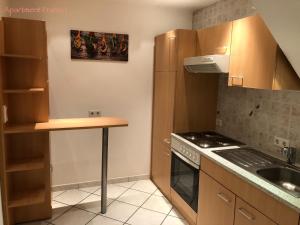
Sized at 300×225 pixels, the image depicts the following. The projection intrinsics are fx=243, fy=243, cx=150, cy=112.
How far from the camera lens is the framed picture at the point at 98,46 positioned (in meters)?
2.92

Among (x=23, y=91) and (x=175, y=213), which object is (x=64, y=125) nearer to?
(x=23, y=91)

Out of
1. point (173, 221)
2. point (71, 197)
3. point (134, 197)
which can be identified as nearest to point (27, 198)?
point (71, 197)

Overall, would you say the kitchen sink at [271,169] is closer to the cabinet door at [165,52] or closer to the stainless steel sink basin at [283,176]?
the stainless steel sink basin at [283,176]

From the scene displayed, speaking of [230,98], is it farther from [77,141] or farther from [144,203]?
[77,141]

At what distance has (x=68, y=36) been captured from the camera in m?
2.88

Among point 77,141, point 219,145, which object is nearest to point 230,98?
point 219,145

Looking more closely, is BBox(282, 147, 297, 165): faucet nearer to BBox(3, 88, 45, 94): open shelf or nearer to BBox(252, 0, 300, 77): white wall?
BBox(252, 0, 300, 77): white wall

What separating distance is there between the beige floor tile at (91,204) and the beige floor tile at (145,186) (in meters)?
0.48

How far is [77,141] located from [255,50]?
232 centimetres

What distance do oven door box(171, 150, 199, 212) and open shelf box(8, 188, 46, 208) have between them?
1382 millimetres

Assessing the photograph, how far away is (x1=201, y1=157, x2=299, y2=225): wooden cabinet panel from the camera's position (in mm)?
1365

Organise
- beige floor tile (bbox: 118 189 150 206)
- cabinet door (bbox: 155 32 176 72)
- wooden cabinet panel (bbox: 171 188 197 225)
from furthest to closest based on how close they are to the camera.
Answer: beige floor tile (bbox: 118 189 150 206) → cabinet door (bbox: 155 32 176 72) → wooden cabinet panel (bbox: 171 188 197 225)

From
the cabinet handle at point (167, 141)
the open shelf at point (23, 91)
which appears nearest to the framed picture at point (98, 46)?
the open shelf at point (23, 91)

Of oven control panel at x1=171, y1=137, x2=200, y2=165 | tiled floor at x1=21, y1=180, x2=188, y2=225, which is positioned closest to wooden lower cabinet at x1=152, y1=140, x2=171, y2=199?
tiled floor at x1=21, y1=180, x2=188, y2=225
